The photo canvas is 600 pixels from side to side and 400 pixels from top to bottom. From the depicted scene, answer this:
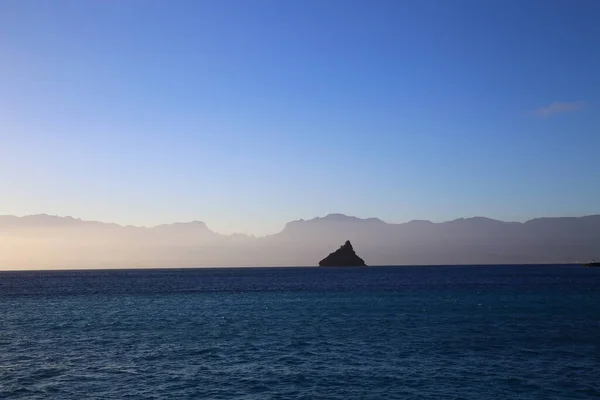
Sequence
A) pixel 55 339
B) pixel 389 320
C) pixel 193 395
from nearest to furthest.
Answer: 1. pixel 193 395
2. pixel 55 339
3. pixel 389 320

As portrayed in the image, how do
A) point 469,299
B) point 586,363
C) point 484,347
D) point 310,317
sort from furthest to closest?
point 469,299, point 310,317, point 484,347, point 586,363

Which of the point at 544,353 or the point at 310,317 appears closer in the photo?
the point at 544,353

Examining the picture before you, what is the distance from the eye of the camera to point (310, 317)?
6831cm

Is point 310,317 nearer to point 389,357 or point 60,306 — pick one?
point 389,357

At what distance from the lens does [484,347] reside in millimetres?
44625

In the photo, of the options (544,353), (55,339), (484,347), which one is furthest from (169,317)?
(544,353)

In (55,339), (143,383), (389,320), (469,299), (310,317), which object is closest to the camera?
(143,383)

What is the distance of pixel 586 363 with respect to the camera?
3794 cm

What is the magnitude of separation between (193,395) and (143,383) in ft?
15.7

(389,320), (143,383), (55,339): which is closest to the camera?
(143,383)

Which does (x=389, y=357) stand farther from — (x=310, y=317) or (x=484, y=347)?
(x=310, y=317)

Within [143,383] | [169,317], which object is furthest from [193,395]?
[169,317]

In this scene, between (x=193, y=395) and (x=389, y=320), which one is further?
(x=389, y=320)

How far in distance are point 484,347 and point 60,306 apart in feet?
252
